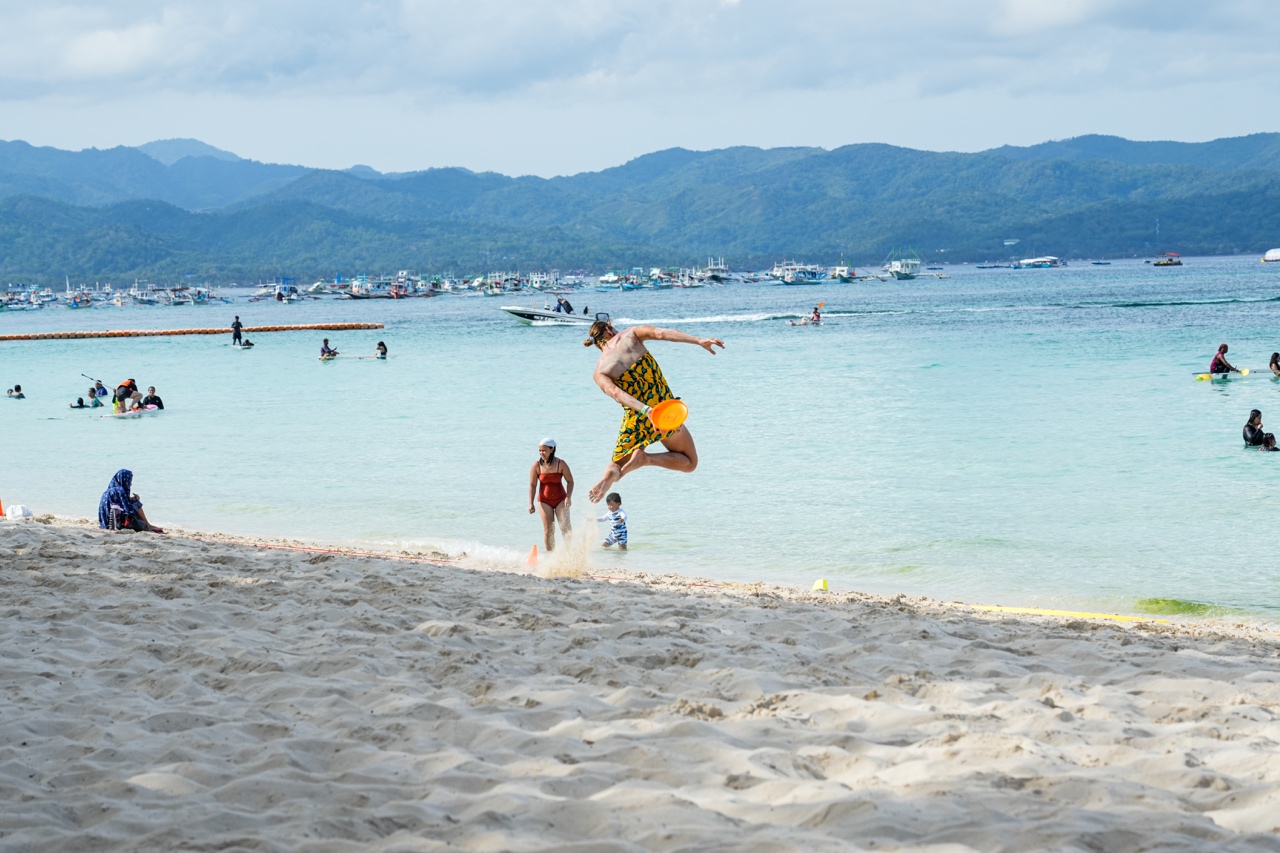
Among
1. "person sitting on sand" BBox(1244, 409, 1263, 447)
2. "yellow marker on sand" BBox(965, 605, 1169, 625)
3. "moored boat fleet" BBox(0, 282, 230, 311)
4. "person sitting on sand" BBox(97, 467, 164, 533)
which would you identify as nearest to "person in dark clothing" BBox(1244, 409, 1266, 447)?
"person sitting on sand" BBox(1244, 409, 1263, 447)

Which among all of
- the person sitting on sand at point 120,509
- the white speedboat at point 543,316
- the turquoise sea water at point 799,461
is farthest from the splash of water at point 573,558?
the white speedboat at point 543,316

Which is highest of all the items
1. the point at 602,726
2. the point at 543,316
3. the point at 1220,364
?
the point at 543,316

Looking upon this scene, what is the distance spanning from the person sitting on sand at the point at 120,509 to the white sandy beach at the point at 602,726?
3.70 metres

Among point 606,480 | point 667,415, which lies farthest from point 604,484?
point 667,415

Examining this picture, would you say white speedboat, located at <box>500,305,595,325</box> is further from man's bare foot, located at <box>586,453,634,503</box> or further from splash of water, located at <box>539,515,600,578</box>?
man's bare foot, located at <box>586,453,634,503</box>

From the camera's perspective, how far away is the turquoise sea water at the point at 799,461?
13.1 meters

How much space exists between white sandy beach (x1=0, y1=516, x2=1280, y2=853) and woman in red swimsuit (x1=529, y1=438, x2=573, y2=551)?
3242 millimetres

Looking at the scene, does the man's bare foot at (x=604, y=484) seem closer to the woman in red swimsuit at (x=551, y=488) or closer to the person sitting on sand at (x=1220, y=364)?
the woman in red swimsuit at (x=551, y=488)

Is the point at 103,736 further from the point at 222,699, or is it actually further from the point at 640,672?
the point at 640,672

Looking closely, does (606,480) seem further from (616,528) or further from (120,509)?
(120,509)

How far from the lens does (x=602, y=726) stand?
17.6 ft

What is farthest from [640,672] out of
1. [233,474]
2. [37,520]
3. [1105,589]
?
[233,474]

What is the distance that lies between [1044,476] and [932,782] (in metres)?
14.6

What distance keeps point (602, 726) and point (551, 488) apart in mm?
6409
